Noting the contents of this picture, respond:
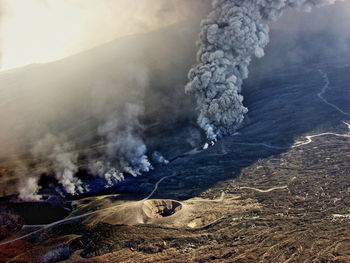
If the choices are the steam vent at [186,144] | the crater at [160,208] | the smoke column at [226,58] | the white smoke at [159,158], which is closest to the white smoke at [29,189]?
the steam vent at [186,144]

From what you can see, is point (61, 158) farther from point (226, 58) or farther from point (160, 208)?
point (226, 58)

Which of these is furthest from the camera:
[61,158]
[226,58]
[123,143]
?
[226,58]

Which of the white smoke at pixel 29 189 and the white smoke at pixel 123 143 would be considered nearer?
the white smoke at pixel 29 189

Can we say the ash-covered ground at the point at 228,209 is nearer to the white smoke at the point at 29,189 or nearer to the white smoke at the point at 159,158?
the white smoke at the point at 159,158

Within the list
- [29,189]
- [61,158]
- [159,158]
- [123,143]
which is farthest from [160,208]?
[61,158]

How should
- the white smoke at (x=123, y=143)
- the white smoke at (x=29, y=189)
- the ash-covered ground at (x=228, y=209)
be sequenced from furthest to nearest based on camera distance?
the white smoke at (x=123, y=143) → the white smoke at (x=29, y=189) → the ash-covered ground at (x=228, y=209)

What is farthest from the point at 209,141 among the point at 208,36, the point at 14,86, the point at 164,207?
the point at 14,86

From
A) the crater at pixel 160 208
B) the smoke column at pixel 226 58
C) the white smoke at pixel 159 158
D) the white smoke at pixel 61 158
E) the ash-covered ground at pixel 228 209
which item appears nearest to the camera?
the ash-covered ground at pixel 228 209
